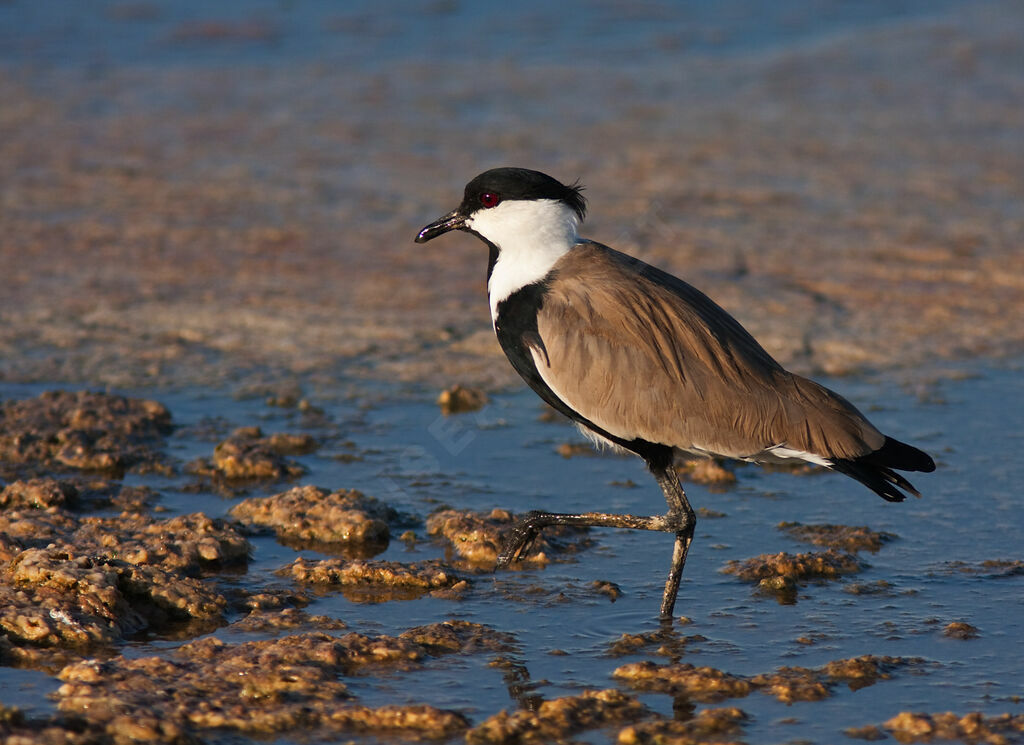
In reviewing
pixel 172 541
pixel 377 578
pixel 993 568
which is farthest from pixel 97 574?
pixel 993 568

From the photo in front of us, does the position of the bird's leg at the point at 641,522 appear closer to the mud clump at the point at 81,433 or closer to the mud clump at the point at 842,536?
the mud clump at the point at 842,536

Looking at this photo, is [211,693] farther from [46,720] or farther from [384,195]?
[384,195]

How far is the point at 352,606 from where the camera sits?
17.6 ft

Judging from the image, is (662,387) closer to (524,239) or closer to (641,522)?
(641,522)

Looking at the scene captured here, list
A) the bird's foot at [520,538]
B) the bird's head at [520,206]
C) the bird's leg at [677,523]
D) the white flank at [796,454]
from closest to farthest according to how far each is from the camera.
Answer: the bird's leg at [677,523] → the white flank at [796,454] → the bird's foot at [520,538] → the bird's head at [520,206]

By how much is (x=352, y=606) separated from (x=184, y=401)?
8.63 feet

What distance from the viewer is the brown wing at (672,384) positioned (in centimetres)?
550

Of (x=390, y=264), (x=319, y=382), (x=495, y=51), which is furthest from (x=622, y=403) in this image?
(x=495, y=51)

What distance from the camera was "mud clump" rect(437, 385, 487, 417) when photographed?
24.8ft

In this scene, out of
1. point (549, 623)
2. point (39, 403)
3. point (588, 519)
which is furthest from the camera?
point (39, 403)

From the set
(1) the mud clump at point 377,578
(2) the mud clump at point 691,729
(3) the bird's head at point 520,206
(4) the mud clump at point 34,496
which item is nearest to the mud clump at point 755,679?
(2) the mud clump at point 691,729

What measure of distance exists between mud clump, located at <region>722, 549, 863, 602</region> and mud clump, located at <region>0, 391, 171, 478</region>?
2732 mm

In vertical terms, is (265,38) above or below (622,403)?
above

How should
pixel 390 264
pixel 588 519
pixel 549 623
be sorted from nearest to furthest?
pixel 549 623
pixel 588 519
pixel 390 264
